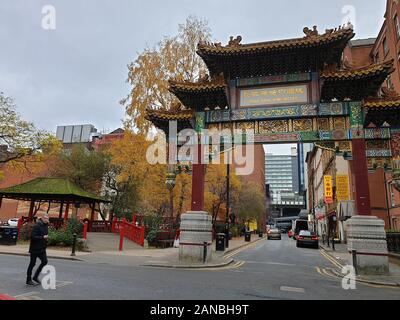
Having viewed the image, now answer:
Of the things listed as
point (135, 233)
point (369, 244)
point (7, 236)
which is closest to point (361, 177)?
point (369, 244)

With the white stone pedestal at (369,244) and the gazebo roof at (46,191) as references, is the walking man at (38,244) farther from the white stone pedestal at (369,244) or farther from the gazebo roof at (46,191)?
the gazebo roof at (46,191)

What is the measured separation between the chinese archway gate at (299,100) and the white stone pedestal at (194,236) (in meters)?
0.59

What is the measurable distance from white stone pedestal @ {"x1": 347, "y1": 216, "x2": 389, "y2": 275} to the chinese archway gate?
1.88ft

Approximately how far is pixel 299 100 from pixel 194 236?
7.96 m

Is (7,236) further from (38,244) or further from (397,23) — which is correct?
(397,23)

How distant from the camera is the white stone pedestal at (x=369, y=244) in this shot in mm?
12391

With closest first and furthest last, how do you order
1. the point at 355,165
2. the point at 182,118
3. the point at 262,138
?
the point at 355,165
the point at 262,138
the point at 182,118

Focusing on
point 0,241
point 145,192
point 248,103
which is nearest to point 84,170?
point 145,192

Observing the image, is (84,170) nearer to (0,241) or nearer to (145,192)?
(145,192)

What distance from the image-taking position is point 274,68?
50.1 ft

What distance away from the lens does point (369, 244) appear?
12.6m

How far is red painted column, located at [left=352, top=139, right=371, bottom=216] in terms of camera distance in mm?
13078

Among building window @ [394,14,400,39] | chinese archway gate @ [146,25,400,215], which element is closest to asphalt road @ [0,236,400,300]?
chinese archway gate @ [146,25,400,215]

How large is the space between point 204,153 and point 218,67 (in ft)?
14.2
